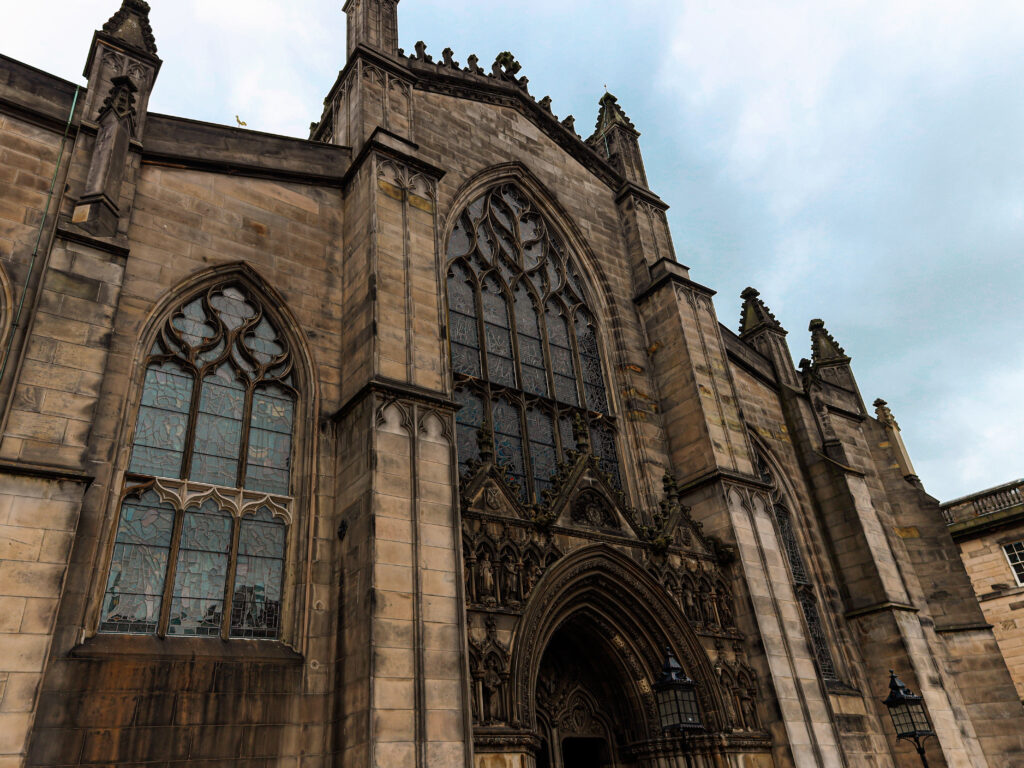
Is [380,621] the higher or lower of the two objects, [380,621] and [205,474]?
the lower

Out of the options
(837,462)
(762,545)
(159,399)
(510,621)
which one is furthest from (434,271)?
(837,462)

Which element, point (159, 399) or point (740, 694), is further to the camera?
point (740, 694)

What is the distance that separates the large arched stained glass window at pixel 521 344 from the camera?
12.9 m

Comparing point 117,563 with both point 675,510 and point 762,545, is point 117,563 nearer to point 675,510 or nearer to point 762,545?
point 675,510

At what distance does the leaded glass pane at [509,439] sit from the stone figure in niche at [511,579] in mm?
2223

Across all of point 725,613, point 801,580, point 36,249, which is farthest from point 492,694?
point 801,580

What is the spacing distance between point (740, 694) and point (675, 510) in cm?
292

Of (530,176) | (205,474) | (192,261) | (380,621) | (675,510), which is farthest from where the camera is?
(530,176)

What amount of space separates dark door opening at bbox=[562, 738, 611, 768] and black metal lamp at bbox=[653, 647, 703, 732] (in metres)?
1.51

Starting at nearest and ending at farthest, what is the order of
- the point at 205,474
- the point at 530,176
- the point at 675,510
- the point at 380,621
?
the point at 380,621 → the point at 205,474 → the point at 675,510 → the point at 530,176

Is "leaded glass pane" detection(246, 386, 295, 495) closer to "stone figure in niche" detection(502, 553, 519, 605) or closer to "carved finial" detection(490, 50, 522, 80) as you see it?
"stone figure in niche" detection(502, 553, 519, 605)

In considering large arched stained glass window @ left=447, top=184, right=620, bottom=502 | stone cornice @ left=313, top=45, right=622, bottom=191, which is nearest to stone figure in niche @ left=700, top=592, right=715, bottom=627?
large arched stained glass window @ left=447, top=184, right=620, bottom=502

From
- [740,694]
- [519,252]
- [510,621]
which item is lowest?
[740,694]

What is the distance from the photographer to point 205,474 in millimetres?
9477
